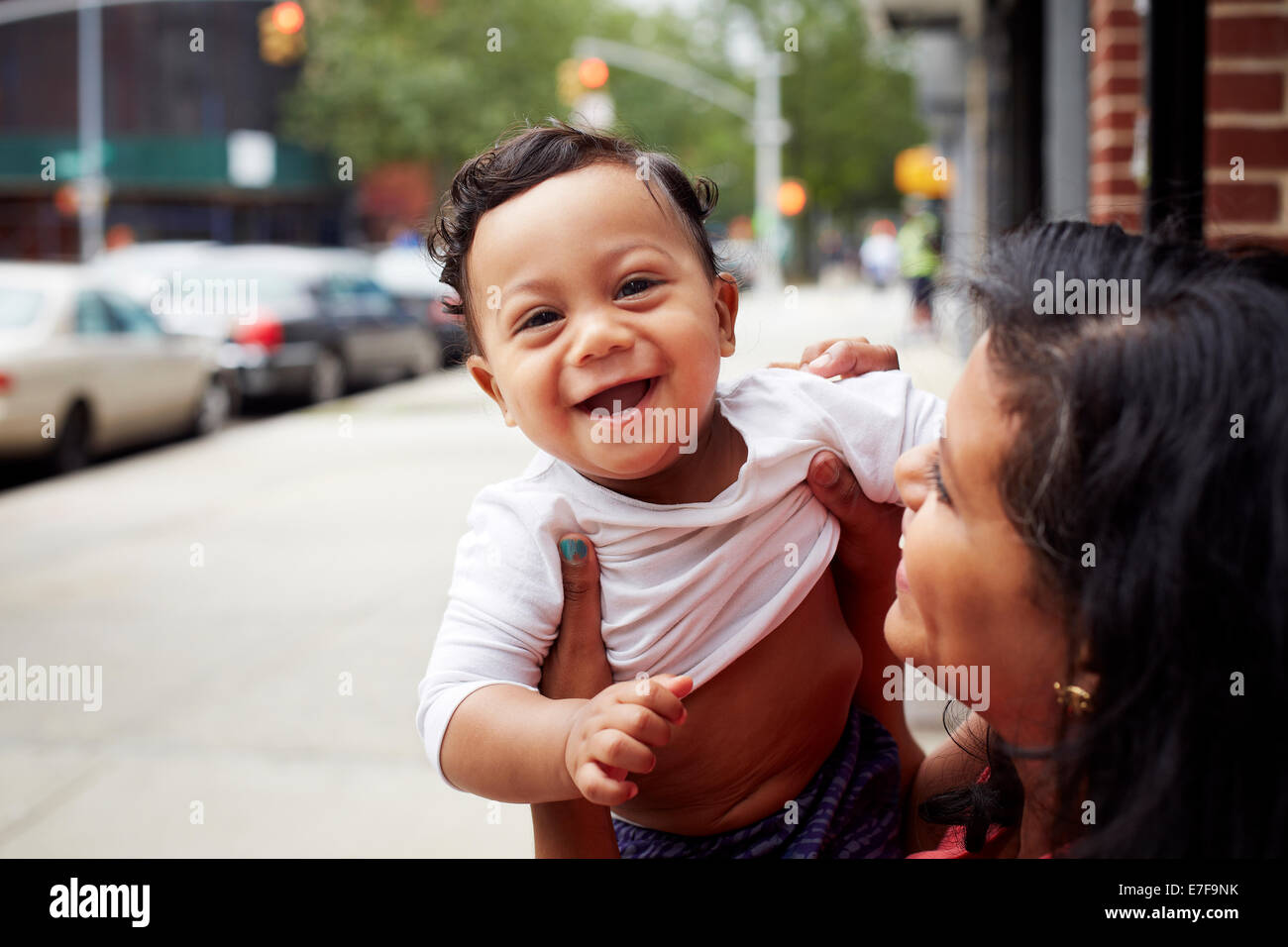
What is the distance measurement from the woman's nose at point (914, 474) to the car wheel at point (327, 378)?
12676mm

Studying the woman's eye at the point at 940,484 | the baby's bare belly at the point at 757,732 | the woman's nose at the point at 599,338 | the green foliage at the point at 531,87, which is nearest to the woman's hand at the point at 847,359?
the baby's bare belly at the point at 757,732

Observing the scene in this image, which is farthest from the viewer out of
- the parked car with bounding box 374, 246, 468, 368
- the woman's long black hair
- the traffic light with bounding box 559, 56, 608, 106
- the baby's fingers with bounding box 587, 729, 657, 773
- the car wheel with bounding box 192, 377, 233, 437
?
the parked car with bounding box 374, 246, 468, 368

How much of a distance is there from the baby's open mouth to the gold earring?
542 mm

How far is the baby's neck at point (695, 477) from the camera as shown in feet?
4.95

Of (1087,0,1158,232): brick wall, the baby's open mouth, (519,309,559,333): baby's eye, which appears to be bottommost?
the baby's open mouth

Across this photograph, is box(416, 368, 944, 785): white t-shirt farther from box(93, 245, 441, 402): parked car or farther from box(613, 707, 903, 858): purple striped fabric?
box(93, 245, 441, 402): parked car

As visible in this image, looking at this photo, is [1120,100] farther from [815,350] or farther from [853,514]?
[853,514]

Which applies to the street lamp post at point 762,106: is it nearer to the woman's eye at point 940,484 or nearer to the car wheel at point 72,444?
the car wheel at point 72,444

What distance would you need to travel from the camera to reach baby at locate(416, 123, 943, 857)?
1362 millimetres

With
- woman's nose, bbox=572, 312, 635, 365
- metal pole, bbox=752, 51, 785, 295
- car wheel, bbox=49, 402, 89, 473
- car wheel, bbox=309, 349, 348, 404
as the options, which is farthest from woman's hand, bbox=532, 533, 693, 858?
metal pole, bbox=752, 51, 785, 295

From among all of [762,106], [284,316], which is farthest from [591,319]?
[762,106]

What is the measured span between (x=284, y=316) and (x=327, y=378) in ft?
3.24

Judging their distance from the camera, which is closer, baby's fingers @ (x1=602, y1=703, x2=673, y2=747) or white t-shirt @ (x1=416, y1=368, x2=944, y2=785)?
baby's fingers @ (x1=602, y1=703, x2=673, y2=747)
